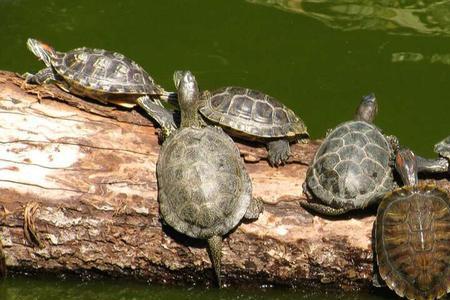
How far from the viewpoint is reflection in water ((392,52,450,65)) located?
7.91 meters

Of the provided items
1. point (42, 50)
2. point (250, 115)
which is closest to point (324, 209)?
point (250, 115)

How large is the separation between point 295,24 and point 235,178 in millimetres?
4010

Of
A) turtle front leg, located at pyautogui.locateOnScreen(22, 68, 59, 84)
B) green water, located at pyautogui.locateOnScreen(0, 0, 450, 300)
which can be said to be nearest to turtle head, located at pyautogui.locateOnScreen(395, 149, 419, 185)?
green water, located at pyautogui.locateOnScreen(0, 0, 450, 300)

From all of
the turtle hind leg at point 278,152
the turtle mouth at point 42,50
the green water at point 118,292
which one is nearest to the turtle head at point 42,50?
the turtle mouth at point 42,50

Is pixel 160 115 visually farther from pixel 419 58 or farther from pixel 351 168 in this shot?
pixel 419 58

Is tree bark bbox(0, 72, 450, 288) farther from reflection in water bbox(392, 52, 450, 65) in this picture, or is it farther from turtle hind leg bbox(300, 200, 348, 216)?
reflection in water bbox(392, 52, 450, 65)

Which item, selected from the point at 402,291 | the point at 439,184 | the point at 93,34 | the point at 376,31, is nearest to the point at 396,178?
the point at 439,184

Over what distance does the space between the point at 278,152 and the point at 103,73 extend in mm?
1485

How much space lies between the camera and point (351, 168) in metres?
4.89

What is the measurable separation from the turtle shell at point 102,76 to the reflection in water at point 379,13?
3531 millimetres

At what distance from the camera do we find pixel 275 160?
520 cm

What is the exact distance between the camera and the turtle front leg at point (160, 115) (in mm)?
5230

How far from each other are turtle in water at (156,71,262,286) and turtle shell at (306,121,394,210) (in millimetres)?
490

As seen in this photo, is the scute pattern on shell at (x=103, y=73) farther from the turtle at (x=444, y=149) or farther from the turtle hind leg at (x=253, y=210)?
the turtle at (x=444, y=149)
